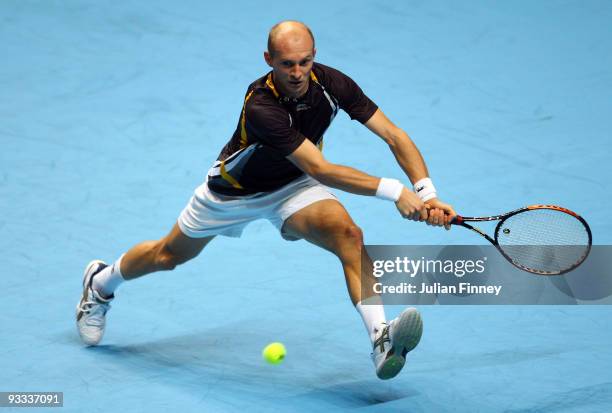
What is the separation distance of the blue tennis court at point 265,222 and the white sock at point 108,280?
0.94 ft

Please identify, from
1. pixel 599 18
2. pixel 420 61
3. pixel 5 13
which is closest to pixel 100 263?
pixel 420 61

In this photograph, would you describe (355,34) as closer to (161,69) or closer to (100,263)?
(161,69)

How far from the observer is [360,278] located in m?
4.84

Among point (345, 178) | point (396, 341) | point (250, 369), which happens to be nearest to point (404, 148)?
point (345, 178)

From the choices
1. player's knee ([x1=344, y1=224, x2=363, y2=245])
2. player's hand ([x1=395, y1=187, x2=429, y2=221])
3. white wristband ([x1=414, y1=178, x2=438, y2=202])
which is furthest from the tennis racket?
player's knee ([x1=344, y1=224, x2=363, y2=245])

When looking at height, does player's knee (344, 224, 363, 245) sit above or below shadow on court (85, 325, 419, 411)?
above

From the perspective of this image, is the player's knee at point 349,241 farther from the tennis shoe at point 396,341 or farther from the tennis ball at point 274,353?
the tennis ball at point 274,353

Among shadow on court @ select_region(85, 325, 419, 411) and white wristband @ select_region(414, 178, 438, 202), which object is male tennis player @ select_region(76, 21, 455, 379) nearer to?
white wristband @ select_region(414, 178, 438, 202)

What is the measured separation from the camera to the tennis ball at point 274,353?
5391 mm

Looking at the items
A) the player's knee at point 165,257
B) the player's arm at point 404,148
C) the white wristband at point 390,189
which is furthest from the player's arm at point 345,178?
the player's knee at point 165,257

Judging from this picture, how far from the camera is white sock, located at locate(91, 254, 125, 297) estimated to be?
5.66 m

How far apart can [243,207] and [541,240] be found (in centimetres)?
147

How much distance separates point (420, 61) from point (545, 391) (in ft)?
14.7

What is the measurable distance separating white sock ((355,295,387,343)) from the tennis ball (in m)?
0.73
